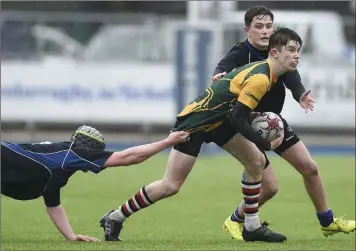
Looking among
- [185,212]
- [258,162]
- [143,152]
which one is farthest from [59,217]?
[185,212]

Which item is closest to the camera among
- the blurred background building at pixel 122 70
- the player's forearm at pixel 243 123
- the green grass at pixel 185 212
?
the player's forearm at pixel 243 123

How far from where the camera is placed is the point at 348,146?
22.7m

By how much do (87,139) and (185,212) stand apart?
451cm

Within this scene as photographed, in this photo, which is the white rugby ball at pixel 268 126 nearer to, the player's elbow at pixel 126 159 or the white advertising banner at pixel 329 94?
the player's elbow at pixel 126 159

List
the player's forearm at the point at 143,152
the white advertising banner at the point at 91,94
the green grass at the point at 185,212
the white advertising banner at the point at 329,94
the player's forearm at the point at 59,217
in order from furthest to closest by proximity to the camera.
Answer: the white advertising banner at the point at 91,94
the white advertising banner at the point at 329,94
the green grass at the point at 185,212
the player's forearm at the point at 59,217
the player's forearm at the point at 143,152

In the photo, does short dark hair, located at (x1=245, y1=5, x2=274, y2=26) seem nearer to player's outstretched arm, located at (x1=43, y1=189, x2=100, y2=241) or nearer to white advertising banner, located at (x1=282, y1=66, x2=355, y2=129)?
player's outstretched arm, located at (x1=43, y1=189, x2=100, y2=241)

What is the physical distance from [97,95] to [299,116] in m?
4.62

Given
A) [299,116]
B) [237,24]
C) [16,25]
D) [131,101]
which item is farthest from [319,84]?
[16,25]

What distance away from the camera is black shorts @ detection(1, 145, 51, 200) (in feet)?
26.1

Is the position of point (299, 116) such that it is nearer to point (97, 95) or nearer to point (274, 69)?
point (97, 95)

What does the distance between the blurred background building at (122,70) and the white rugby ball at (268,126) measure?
14.3 meters

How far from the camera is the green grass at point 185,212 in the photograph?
28.0 ft

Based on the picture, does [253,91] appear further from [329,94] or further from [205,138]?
[329,94]

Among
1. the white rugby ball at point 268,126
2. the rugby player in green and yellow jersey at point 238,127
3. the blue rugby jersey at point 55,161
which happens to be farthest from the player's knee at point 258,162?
the blue rugby jersey at point 55,161
